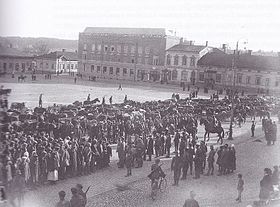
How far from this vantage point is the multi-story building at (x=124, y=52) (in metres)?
61.9

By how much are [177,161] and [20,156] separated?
4.82 metres

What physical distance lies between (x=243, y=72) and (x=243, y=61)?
1705 mm

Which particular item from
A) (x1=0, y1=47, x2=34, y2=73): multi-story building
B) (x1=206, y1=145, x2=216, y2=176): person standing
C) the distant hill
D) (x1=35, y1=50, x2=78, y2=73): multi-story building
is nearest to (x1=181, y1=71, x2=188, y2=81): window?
(x1=35, y1=50, x2=78, y2=73): multi-story building

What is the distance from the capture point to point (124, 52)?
6469 cm

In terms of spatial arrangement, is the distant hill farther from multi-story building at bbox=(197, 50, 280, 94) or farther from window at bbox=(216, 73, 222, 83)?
window at bbox=(216, 73, 222, 83)

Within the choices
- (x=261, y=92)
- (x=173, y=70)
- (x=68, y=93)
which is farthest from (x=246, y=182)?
(x=173, y=70)

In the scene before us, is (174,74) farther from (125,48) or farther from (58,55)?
(58,55)

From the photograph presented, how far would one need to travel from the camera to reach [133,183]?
12820 mm

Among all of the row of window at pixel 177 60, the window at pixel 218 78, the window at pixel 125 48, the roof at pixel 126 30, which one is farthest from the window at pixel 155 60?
the window at pixel 218 78

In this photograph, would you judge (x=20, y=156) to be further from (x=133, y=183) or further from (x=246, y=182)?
(x=246, y=182)

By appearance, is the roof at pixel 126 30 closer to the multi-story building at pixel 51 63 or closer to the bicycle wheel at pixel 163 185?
the multi-story building at pixel 51 63

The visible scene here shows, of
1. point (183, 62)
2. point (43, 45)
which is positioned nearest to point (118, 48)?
point (183, 62)

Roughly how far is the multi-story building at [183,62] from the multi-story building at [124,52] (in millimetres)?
1285

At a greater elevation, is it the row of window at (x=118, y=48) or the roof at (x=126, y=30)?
the roof at (x=126, y=30)
